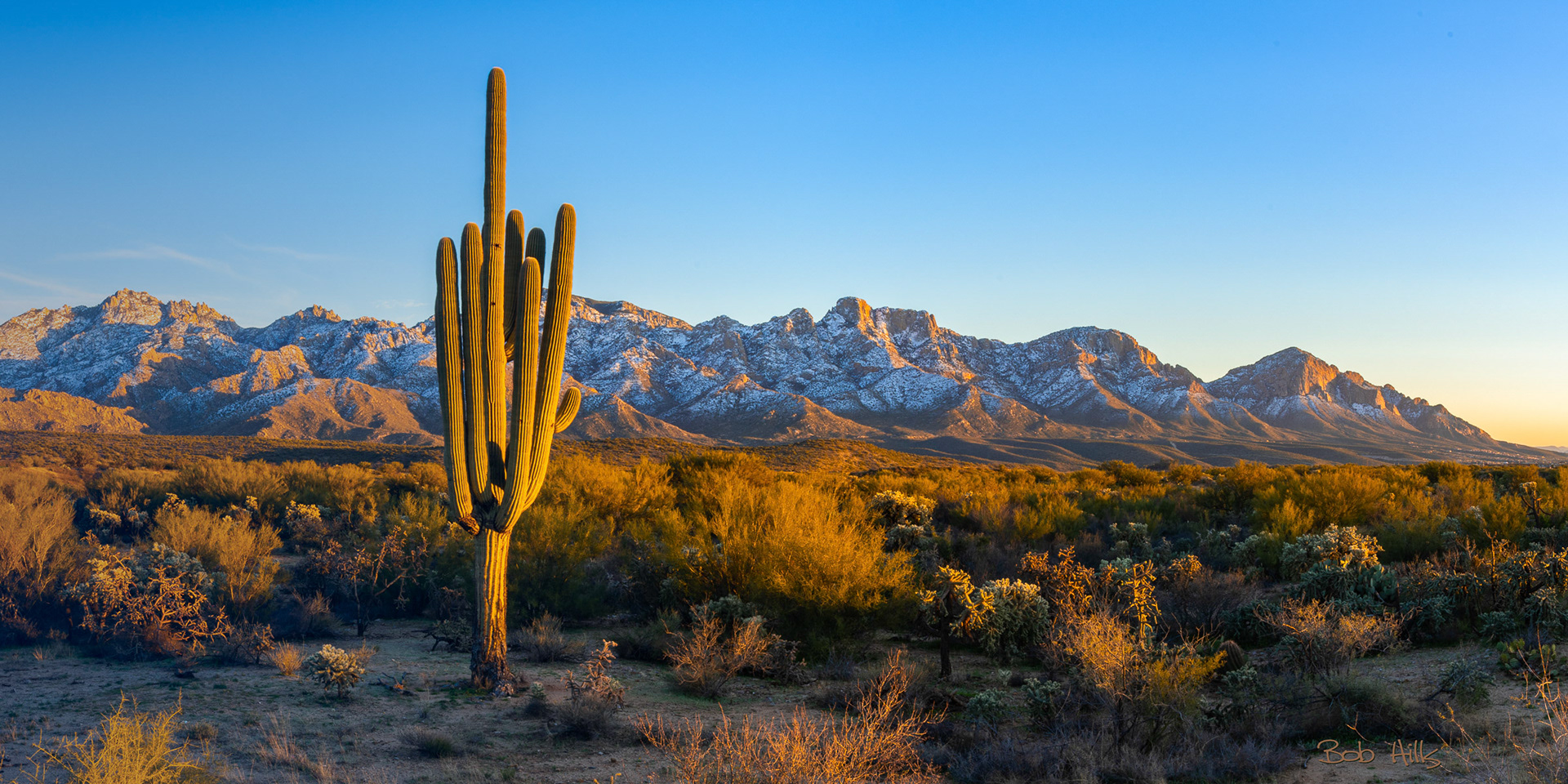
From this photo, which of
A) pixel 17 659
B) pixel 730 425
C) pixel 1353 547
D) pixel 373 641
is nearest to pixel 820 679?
pixel 373 641

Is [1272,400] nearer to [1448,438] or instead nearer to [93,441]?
[1448,438]

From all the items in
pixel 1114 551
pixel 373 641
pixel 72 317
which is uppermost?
pixel 72 317

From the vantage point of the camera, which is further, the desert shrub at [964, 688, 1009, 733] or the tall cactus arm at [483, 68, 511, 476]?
the tall cactus arm at [483, 68, 511, 476]

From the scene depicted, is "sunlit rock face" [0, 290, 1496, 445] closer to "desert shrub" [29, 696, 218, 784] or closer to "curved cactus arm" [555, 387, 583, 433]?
"curved cactus arm" [555, 387, 583, 433]

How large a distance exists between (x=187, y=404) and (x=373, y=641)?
103153 mm

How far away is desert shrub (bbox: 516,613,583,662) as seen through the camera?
1008 cm

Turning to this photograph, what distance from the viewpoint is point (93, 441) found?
41656 mm

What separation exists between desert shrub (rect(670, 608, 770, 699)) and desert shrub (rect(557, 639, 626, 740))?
2.48 feet

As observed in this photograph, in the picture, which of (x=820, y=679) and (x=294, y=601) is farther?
(x=294, y=601)

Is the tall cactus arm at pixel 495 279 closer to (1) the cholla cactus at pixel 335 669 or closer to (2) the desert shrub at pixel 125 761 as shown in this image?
(1) the cholla cactus at pixel 335 669

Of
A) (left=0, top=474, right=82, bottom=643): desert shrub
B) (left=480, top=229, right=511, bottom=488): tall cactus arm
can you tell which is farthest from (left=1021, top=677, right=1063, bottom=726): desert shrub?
(left=0, top=474, right=82, bottom=643): desert shrub

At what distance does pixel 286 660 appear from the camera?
29.2ft

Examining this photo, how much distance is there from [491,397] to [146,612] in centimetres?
535

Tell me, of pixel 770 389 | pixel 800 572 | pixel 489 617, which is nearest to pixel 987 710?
pixel 800 572
